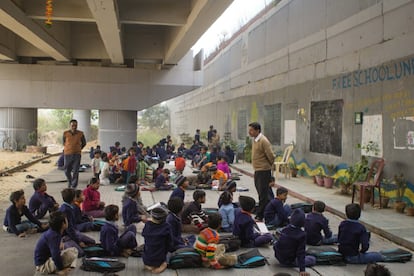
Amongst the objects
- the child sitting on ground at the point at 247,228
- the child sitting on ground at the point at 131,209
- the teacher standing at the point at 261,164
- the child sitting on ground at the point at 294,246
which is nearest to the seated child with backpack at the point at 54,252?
the child sitting on ground at the point at 131,209

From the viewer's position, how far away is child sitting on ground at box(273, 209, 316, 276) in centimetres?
577

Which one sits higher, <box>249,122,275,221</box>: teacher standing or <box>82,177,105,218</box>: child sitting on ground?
<box>249,122,275,221</box>: teacher standing

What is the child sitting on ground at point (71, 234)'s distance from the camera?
6.46 metres

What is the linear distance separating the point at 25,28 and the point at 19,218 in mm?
8075

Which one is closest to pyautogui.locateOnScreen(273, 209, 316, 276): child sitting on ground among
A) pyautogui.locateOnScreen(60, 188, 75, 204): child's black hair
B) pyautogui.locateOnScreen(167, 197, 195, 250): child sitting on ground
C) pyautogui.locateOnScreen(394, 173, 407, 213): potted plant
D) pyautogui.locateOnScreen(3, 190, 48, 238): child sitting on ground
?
pyautogui.locateOnScreen(167, 197, 195, 250): child sitting on ground

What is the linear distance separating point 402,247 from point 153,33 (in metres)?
15.6

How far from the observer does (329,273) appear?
5.93m

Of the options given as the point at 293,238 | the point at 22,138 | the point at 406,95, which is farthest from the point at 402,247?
the point at 22,138

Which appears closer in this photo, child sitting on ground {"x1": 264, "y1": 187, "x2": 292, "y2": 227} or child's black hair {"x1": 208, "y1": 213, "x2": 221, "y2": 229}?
child's black hair {"x1": 208, "y1": 213, "x2": 221, "y2": 229}

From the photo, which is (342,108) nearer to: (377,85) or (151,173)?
(377,85)

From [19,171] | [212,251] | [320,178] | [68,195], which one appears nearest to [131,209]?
[68,195]

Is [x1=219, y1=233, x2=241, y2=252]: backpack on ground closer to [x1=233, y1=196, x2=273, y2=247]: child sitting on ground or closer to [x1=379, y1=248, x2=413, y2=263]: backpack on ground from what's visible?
[x1=233, y1=196, x2=273, y2=247]: child sitting on ground

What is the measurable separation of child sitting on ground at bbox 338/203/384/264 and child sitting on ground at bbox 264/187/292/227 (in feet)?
5.79

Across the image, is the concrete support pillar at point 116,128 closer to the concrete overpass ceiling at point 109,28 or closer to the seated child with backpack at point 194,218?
the concrete overpass ceiling at point 109,28
